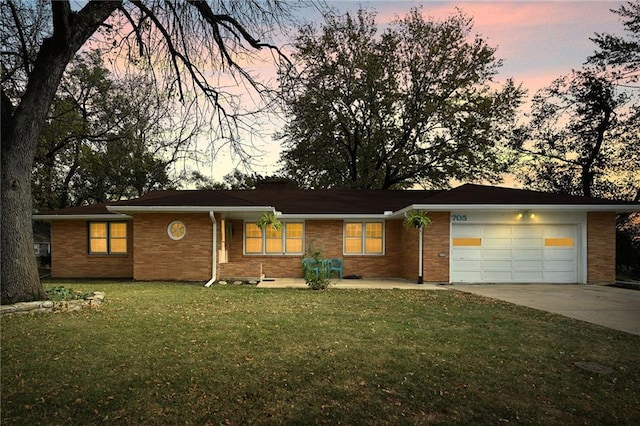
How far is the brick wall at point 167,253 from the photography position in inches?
553

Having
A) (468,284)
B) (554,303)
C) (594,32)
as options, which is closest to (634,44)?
(594,32)

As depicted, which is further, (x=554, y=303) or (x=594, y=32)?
(x=594, y=32)

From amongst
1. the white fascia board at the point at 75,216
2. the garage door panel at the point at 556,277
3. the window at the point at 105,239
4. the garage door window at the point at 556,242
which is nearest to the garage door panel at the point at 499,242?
the garage door window at the point at 556,242

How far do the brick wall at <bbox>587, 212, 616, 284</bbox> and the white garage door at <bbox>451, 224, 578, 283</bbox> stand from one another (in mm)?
452

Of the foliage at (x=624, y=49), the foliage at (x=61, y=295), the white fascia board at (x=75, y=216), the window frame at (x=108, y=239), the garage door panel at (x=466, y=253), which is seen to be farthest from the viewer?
the foliage at (x=624, y=49)

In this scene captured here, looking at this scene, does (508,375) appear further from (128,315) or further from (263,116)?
(128,315)

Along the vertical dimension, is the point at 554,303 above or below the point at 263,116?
below

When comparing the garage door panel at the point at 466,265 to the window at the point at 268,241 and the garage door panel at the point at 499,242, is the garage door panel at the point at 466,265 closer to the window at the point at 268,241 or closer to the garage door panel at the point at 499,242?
the garage door panel at the point at 499,242

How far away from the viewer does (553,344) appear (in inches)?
235

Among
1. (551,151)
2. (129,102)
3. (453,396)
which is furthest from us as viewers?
(551,151)

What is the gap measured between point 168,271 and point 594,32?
2667cm

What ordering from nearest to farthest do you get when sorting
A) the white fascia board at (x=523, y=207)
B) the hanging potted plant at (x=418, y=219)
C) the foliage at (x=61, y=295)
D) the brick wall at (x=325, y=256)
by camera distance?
the foliage at (x=61, y=295) → the hanging potted plant at (x=418, y=219) → the white fascia board at (x=523, y=207) → the brick wall at (x=325, y=256)

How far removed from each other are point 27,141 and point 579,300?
13.6 m

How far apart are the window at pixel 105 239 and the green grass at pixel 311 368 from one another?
27.8 feet
